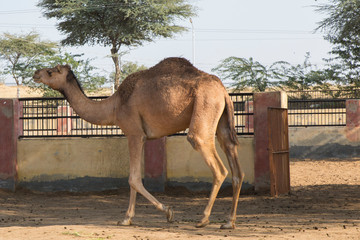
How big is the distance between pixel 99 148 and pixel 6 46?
3990 cm

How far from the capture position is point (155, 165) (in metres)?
11.9

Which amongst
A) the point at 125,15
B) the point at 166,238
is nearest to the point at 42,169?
the point at 166,238

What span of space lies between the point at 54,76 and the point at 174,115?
89.8 inches

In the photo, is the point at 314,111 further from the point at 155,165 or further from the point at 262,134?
the point at 155,165

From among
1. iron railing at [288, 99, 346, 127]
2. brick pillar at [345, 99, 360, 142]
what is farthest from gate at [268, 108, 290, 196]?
brick pillar at [345, 99, 360, 142]

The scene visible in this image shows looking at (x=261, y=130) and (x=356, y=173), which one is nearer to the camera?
(x=261, y=130)

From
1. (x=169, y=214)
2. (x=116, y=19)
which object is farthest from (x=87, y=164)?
(x=116, y=19)

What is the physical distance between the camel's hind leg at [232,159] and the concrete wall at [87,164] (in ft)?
12.4

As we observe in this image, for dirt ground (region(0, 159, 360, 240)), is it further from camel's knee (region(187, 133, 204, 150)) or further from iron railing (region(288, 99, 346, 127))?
iron railing (region(288, 99, 346, 127))

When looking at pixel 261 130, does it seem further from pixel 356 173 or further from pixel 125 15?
pixel 125 15

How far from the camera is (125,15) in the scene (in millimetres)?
37594

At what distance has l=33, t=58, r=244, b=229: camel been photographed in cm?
769

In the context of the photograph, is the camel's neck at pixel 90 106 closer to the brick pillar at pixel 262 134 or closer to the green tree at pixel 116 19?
the brick pillar at pixel 262 134

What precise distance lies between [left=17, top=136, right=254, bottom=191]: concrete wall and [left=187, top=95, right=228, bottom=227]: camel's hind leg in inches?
164
